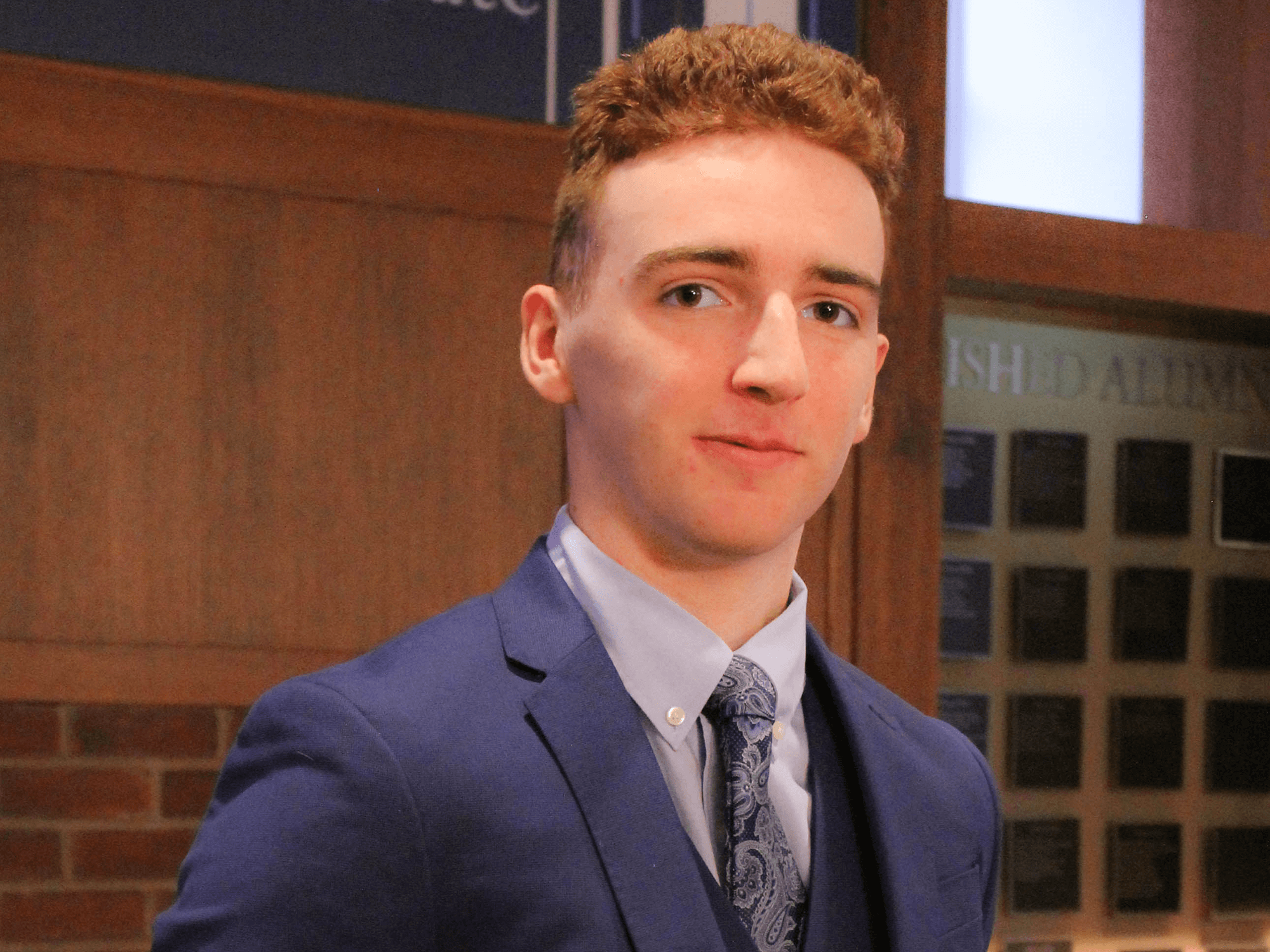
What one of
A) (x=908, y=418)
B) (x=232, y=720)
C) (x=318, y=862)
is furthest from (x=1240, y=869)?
(x=318, y=862)

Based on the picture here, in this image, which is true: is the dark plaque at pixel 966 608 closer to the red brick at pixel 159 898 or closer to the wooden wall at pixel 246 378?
the wooden wall at pixel 246 378

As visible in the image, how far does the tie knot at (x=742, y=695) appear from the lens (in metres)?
1.03

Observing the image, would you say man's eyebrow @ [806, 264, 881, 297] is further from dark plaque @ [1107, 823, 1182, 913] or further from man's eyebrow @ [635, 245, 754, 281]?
dark plaque @ [1107, 823, 1182, 913]

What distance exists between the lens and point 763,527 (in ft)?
3.27

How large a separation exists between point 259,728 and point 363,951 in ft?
0.60

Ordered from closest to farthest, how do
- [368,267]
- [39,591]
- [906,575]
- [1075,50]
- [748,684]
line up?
[748,684]
[39,591]
[368,267]
[906,575]
[1075,50]

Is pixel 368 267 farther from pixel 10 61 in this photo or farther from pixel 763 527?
pixel 763 527

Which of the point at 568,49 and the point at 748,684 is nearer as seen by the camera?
the point at 748,684

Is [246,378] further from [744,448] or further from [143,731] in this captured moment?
[744,448]

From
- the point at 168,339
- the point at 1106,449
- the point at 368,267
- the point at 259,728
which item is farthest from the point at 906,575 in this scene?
the point at 259,728

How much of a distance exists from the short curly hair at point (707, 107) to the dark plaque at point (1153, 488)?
195cm

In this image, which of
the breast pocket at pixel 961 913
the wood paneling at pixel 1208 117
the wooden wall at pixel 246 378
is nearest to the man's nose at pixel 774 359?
the breast pocket at pixel 961 913

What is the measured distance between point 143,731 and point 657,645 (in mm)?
1323

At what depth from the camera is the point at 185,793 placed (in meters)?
2.11
